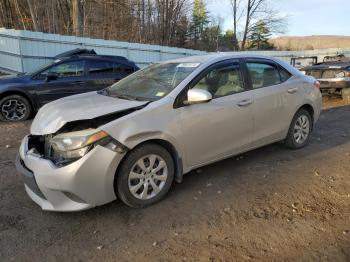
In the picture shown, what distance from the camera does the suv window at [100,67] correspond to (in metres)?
9.09

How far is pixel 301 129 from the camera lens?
5852 mm

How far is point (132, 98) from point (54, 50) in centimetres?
1062

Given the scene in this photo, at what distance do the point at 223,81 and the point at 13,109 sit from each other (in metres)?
5.66

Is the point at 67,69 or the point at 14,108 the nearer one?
the point at 14,108

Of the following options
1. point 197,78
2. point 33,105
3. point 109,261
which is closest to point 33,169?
point 109,261

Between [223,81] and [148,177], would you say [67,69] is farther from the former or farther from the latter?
[148,177]

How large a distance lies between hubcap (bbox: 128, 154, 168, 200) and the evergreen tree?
161 feet

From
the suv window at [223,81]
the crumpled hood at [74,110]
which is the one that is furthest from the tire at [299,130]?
the crumpled hood at [74,110]

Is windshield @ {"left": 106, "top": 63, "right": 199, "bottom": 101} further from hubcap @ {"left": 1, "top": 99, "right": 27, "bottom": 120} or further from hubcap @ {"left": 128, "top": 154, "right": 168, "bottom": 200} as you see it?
hubcap @ {"left": 1, "top": 99, "right": 27, "bottom": 120}

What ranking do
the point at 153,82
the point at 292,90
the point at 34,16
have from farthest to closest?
the point at 34,16
the point at 292,90
the point at 153,82

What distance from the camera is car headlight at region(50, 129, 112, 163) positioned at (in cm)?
348

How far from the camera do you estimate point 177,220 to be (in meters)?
3.66

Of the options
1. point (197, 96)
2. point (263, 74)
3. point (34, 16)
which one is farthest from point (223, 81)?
point (34, 16)

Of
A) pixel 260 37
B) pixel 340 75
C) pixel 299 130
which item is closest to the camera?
pixel 299 130
